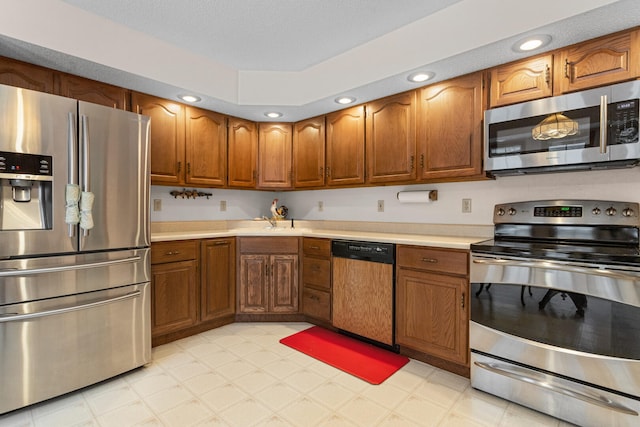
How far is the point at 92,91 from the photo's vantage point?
7.82 feet

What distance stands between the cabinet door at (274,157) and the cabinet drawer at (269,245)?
2.27ft

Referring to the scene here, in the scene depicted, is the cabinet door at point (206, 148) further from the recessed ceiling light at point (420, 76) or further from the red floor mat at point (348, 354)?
the recessed ceiling light at point (420, 76)

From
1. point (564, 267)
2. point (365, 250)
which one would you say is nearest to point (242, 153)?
point (365, 250)

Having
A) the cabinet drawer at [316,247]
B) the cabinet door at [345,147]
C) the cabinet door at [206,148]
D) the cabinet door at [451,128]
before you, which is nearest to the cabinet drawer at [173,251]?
the cabinet door at [206,148]

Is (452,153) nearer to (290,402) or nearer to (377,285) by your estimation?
(377,285)

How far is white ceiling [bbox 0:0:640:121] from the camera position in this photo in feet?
6.00

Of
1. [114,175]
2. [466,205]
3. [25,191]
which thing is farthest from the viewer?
[466,205]

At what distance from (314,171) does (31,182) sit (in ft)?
7.37

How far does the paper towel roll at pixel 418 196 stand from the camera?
275cm

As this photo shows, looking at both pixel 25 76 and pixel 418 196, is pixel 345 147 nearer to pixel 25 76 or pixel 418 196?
pixel 418 196

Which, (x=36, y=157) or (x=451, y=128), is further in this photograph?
(x=451, y=128)

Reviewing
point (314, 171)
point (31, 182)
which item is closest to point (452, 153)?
point (314, 171)

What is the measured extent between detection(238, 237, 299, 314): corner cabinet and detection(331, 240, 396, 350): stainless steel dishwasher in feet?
1.63

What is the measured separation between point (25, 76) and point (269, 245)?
220cm
